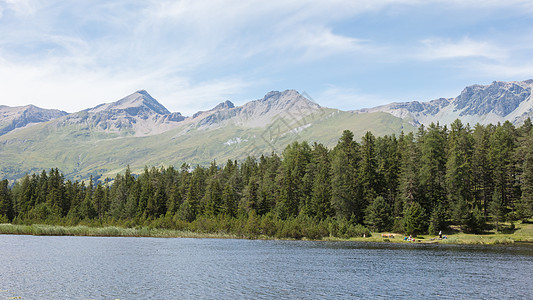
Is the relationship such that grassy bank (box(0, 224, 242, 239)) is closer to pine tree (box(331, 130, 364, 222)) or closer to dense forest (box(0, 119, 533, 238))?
dense forest (box(0, 119, 533, 238))

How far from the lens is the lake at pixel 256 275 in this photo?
39.5 meters

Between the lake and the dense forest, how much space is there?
38.5 m

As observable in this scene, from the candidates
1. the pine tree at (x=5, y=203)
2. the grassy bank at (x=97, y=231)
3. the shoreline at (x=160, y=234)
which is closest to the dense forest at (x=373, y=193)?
the pine tree at (x=5, y=203)

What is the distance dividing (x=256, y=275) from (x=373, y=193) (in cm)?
7724

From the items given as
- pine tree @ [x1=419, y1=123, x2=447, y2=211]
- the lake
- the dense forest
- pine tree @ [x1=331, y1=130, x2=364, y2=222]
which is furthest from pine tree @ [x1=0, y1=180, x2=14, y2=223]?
pine tree @ [x1=419, y1=123, x2=447, y2=211]

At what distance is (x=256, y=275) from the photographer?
50.2 m

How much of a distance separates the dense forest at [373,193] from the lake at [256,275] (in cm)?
3848

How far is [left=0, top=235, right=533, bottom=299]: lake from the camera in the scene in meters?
39.5

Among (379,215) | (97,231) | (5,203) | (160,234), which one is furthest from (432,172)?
(5,203)

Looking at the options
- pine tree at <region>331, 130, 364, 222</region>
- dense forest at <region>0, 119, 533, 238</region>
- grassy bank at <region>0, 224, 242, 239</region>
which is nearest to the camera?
dense forest at <region>0, 119, 533, 238</region>

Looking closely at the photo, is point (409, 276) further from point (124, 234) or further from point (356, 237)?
point (124, 234)

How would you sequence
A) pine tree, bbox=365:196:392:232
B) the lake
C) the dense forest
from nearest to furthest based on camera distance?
the lake
the dense forest
pine tree, bbox=365:196:392:232

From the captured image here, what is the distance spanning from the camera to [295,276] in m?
50.3

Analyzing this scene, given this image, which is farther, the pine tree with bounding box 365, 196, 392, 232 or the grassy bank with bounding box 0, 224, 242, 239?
the grassy bank with bounding box 0, 224, 242, 239
